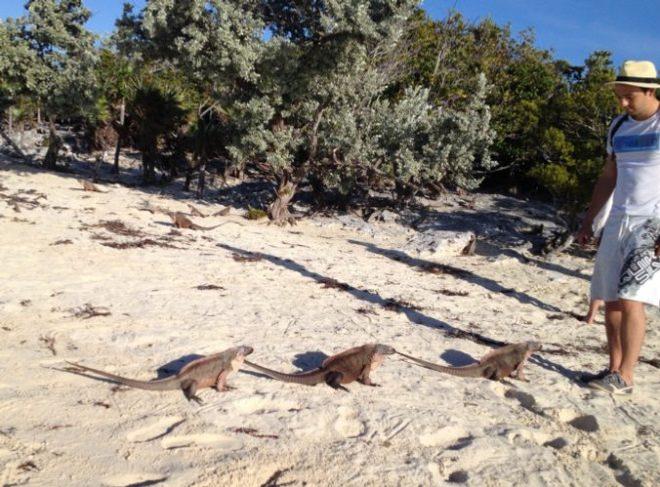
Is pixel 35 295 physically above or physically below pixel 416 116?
below

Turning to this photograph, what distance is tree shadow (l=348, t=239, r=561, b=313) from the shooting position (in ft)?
19.9

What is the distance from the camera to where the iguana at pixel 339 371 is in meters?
3.23

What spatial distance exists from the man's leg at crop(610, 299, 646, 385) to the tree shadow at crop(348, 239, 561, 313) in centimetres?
234

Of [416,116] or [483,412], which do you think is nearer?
[483,412]

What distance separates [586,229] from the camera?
150 inches

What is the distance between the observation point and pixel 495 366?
362cm

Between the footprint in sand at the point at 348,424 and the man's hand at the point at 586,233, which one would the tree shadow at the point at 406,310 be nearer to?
the man's hand at the point at 586,233

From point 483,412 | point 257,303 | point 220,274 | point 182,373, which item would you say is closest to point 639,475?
point 483,412

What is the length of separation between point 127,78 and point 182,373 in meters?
14.3

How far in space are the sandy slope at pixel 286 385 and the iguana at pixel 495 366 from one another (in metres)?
0.08

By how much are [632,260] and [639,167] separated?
59cm

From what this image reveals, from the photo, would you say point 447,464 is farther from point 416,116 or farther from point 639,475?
point 416,116

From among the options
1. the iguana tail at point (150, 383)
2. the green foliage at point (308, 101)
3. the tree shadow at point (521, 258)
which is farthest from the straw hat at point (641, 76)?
the green foliage at point (308, 101)

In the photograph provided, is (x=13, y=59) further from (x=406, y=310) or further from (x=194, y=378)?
(x=194, y=378)
